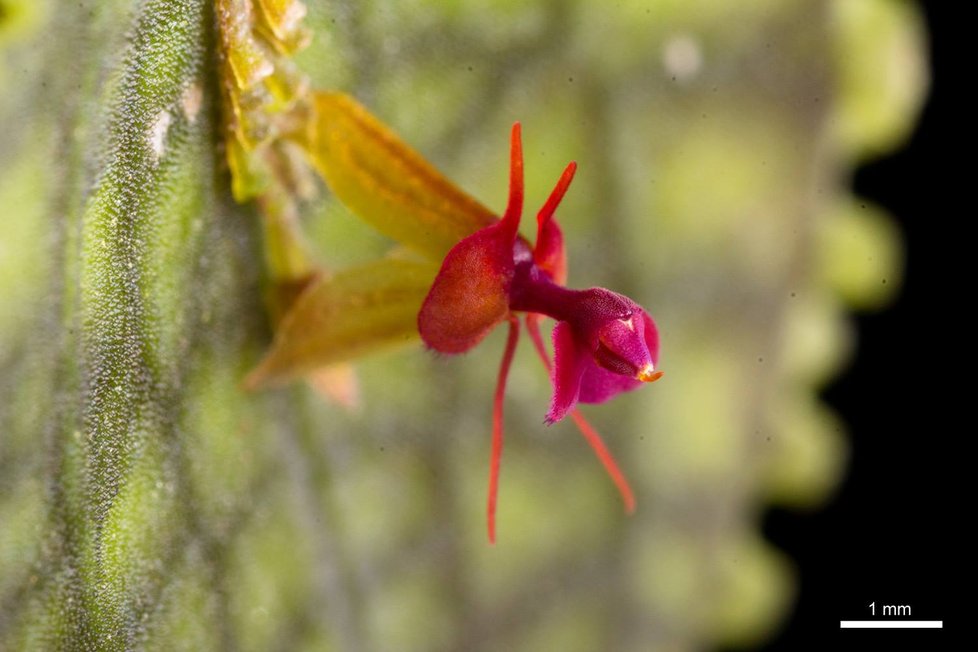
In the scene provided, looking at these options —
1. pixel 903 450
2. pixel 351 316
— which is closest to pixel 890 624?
pixel 903 450

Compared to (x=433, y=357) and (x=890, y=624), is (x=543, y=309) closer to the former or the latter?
(x=433, y=357)

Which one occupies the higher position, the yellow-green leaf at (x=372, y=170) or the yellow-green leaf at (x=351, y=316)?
the yellow-green leaf at (x=372, y=170)

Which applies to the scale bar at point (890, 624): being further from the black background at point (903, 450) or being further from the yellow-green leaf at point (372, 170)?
the yellow-green leaf at point (372, 170)

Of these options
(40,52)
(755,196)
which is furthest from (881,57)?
(40,52)

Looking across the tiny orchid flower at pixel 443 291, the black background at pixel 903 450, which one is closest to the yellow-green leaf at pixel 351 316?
the tiny orchid flower at pixel 443 291

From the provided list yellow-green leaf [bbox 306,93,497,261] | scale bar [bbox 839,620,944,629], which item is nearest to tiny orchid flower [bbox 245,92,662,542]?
yellow-green leaf [bbox 306,93,497,261]

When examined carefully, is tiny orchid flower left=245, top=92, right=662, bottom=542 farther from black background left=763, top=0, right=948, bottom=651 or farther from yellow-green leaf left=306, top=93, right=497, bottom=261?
black background left=763, top=0, right=948, bottom=651
